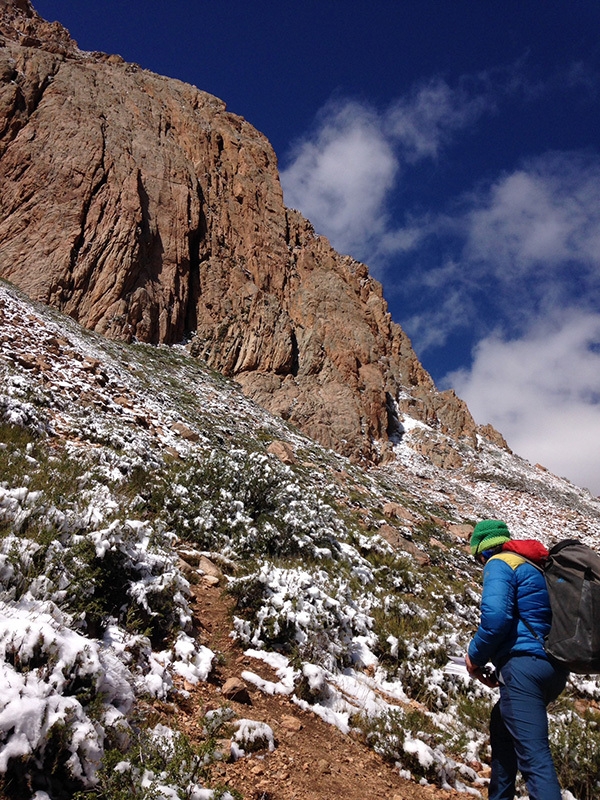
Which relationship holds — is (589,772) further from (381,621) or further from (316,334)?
(316,334)

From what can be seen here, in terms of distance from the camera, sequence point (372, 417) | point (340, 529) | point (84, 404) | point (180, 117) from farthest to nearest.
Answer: point (180, 117)
point (372, 417)
point (84, 404)
point (340, 529)


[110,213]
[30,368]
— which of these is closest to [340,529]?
[30,368]

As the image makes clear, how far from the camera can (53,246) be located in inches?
1075

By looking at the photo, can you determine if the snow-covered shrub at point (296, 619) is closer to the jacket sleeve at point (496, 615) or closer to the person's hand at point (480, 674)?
the person's hand at point (480, 674)

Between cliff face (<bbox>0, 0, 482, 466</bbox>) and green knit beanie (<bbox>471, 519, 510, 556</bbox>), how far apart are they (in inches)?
1069

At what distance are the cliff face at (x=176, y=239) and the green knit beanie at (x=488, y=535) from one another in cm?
2717

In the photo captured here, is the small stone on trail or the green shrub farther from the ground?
the green shrub

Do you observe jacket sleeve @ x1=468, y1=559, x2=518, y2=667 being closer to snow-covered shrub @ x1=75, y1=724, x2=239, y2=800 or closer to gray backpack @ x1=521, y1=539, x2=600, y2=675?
gray backpack @ x1=521, y1=539, x2=600, y2=675

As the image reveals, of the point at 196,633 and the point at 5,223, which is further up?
the point at 5,223

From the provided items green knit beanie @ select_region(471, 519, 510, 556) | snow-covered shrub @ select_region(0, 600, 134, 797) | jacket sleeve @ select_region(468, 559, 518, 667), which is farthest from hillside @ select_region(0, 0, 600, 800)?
green knit beanie @ select_region(471, 519, 510, 556)

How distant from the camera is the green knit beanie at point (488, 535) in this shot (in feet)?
11.2

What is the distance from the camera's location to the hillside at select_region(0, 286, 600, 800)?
8.43 ft

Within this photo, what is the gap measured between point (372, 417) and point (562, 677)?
113ft

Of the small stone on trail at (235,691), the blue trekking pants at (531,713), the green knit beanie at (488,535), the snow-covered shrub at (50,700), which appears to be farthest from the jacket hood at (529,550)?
the snow-covered shrub at (50,700)
